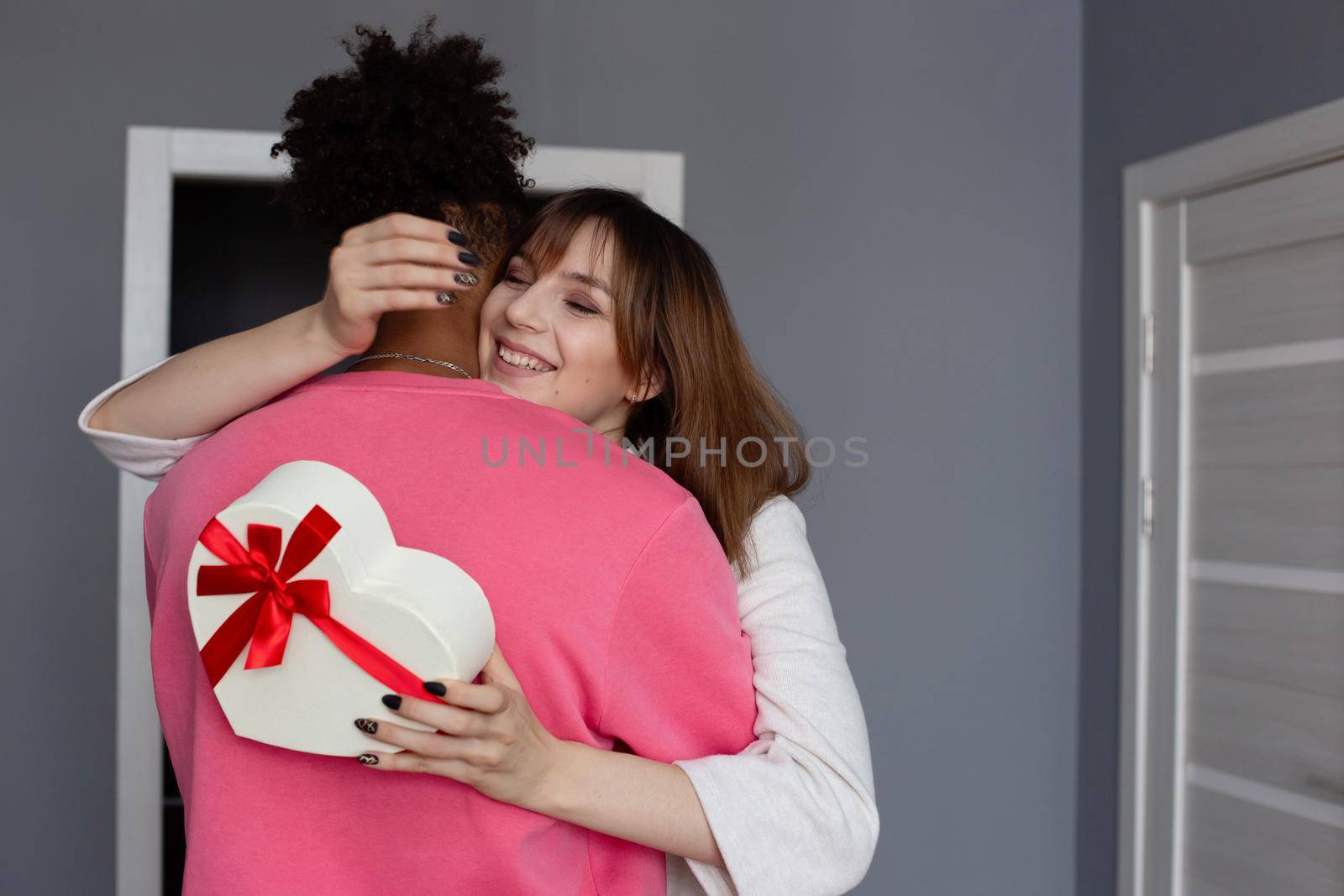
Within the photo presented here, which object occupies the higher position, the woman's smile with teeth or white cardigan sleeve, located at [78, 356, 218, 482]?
the woman's smile with teeth

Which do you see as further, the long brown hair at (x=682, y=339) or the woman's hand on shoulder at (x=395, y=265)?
the long brown hair at (x=682, y=339)

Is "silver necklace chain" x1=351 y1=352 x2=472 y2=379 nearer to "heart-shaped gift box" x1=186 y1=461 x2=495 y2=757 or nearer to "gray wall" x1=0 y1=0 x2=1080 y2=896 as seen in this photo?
"heart-shaped gift box" x1=186 y1=461 x2=495 y2=757

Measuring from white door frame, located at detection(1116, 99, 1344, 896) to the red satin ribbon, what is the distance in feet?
6.85

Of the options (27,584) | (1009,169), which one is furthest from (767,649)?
(1009,169)

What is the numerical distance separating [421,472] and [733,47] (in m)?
1.94

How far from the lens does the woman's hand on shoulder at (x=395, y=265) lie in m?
0.88

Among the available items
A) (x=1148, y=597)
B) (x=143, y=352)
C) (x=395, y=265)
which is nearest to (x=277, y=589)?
(x=395, y=265)

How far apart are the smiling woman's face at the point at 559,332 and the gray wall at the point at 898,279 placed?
49.8 inches

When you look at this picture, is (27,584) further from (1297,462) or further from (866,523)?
(1297,462)

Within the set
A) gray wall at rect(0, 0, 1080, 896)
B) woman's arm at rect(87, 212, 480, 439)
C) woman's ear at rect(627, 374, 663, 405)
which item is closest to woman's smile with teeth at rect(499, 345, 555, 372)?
woman's ear at rect(627, 374, 663, 405)

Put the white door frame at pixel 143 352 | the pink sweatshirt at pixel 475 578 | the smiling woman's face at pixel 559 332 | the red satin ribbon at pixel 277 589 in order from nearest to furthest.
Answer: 1. the red satin ribbon at pixel 277 589
2. the pink sweatshirt at pixel 475 578
3. the smiling woman's face at pixel 559 332
4. the white door frame at pixel 143 352

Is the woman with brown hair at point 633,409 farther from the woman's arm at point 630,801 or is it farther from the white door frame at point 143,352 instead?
the white door frame at point 143,352

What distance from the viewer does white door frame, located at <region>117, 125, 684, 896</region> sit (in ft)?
7.33

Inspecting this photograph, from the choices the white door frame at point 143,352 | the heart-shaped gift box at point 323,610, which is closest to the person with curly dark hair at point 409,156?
the heart-shaped gift box at point 323,610
